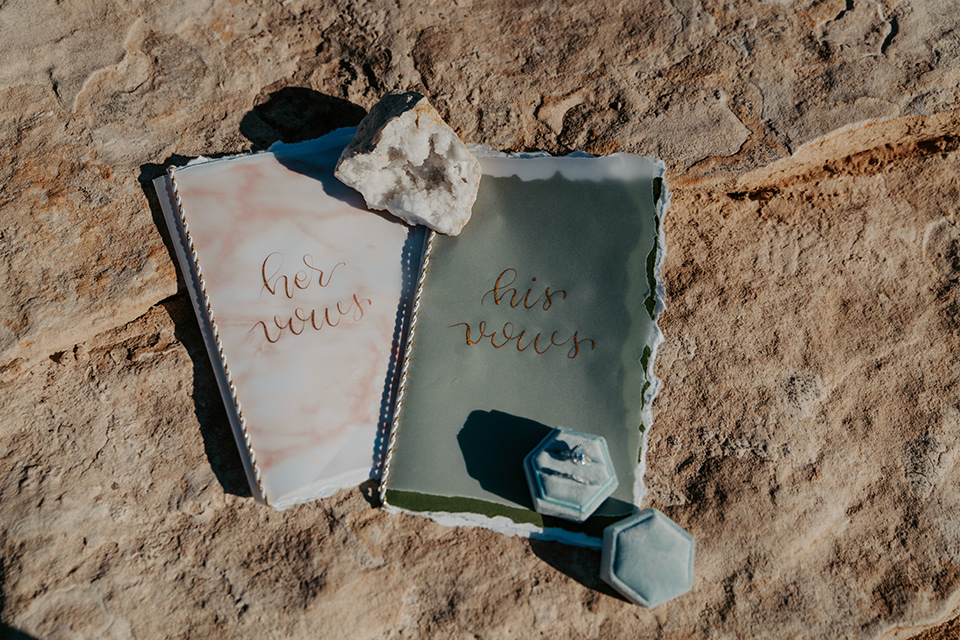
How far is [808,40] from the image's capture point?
73.2 inches

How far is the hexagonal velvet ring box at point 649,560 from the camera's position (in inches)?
54.3

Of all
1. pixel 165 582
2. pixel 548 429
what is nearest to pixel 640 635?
pixel 548 429

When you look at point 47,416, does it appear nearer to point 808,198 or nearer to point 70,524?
point 70,524

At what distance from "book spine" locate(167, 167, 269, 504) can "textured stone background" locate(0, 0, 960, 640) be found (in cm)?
7

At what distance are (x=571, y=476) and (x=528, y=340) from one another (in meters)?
0.36

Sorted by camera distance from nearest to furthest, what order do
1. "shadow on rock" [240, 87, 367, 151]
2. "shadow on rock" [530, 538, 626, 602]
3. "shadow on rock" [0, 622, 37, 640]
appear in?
"shadow on rock" [0, 622, 37, 640] → "shadow on rock" [530, 538, 626, 602] → "shadow on rock" [240, 87, 367, 151]

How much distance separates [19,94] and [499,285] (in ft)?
4.62

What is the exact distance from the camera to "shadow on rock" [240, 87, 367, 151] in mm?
1761

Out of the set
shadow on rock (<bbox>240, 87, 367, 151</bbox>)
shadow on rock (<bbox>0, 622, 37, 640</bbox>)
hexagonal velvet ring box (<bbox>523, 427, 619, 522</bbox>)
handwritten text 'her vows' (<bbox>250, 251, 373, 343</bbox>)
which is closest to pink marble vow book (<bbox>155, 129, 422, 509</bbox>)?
handwritten text 'her vows' (<bbox>250, 251, 373, 343</bbox>)

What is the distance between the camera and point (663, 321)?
1.65 m

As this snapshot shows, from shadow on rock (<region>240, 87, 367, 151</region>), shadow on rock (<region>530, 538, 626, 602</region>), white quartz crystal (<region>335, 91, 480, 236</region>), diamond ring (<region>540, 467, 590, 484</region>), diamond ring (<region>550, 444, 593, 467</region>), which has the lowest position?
shadow on rock (<region>530, 538, 626, 602</region>)

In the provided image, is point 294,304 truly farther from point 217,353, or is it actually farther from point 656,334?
point 656,334

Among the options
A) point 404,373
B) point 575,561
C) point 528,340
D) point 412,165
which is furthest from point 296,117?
point 575,561

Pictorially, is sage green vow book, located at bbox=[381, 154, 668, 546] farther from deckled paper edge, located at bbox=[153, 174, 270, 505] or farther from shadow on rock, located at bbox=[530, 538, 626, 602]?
deckled paper edge, located at bbox=[153, 174, 270, 505]
